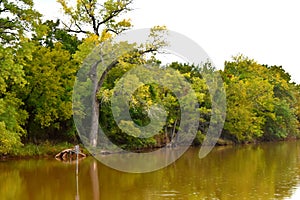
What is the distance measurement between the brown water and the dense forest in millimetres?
3574

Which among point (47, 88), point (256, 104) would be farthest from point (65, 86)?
point (256, 104)

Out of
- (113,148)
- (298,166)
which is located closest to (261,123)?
(113,148)

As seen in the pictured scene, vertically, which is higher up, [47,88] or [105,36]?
[105,36]

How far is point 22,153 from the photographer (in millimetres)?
27156

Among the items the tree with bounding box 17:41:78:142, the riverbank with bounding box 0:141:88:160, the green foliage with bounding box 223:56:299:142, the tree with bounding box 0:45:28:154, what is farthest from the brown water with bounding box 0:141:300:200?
the green foliage with bounding box 223:56:299:142

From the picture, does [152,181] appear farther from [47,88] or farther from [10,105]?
[47,88]

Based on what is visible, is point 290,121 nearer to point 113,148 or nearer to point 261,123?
point 261,123

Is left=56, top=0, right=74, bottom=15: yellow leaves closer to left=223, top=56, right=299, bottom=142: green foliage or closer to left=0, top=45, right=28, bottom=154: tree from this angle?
left=0, top=45, right=28, bottom=154: tree

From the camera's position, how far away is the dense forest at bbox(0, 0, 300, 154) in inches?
908

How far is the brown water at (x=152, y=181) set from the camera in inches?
604

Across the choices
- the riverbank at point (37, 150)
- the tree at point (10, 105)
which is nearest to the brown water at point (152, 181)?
the riverbank at point (37, 150)

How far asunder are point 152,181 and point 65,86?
14.0 meters

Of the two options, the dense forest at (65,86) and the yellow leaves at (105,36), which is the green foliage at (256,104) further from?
the yellow leaves at (105,36)

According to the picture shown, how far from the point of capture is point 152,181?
61.6 feet
